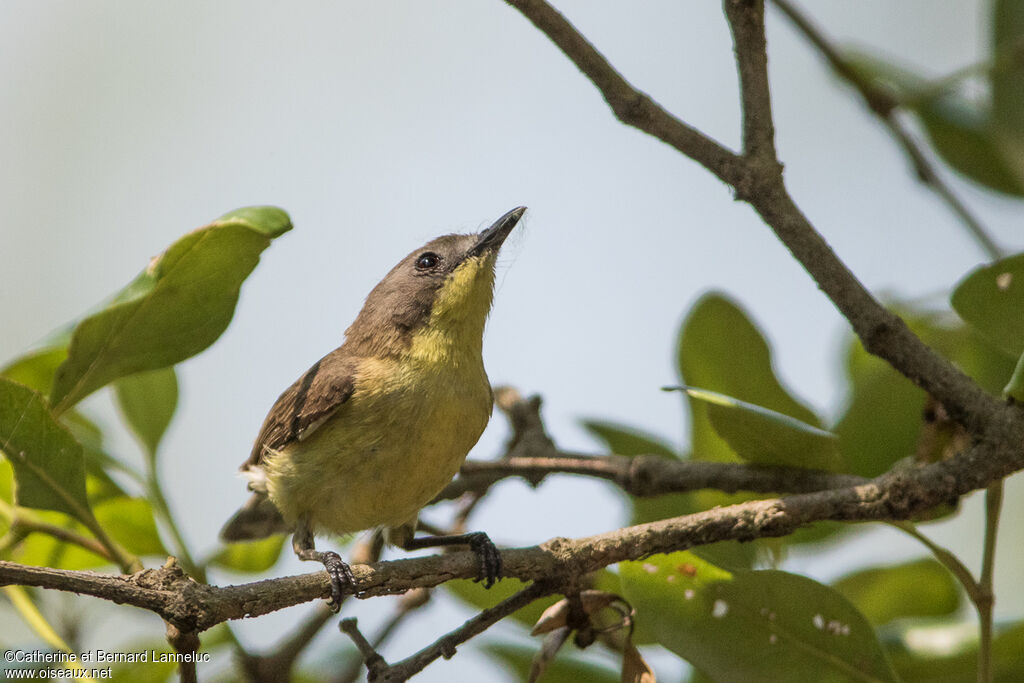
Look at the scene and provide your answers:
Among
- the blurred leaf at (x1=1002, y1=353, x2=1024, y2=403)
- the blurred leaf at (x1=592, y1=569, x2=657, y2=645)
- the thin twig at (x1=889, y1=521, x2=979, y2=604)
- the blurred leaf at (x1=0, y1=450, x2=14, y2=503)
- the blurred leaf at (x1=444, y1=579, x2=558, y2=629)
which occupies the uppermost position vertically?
the blurred leaf at (x1=1002, y1=353, x2=1024, y2=403)

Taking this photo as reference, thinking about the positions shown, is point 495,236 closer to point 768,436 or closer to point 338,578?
point 768,436

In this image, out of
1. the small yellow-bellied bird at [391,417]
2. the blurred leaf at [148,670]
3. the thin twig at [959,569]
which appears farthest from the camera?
the small yellow-bellied bird at [391,417]

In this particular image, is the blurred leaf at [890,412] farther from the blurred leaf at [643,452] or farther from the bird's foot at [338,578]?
the bird's foot at [338,578]

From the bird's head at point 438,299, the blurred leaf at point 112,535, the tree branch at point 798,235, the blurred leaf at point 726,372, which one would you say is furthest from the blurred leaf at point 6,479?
the tree branch at point 798,235

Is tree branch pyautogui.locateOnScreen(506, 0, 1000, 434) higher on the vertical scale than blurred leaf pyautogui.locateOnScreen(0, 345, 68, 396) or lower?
higher

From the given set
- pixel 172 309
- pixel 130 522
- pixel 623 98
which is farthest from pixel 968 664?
pixel 130 522

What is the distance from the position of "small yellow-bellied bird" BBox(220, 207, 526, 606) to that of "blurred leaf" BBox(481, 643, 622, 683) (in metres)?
0.33

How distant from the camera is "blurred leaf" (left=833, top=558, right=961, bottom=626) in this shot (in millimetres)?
3225

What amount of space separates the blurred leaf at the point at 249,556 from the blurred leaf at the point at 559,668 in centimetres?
106

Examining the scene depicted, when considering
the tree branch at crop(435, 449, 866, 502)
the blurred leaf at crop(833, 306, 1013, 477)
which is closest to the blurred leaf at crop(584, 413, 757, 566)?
the tree branch at crop(435, 449, 866, 502)

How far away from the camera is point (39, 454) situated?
2.36m

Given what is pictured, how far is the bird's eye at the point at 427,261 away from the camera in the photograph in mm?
4043

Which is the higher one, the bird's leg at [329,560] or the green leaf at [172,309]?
the green leaf at [172,309]

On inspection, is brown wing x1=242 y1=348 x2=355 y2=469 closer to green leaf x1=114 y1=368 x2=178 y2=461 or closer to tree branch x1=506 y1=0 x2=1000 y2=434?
green leaf x1=114 y1=368 x2=178 y2=461
